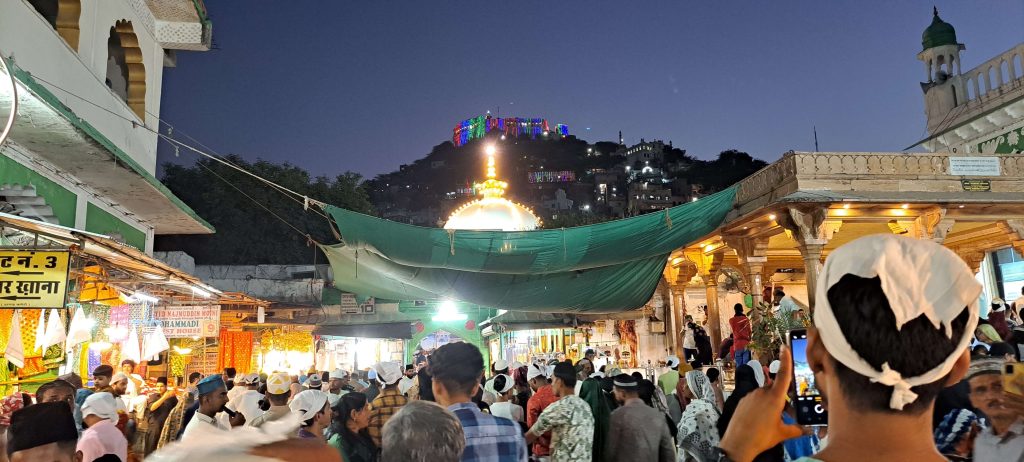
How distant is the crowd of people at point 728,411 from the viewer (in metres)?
1.28

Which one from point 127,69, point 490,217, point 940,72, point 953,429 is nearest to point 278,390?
point 953,429

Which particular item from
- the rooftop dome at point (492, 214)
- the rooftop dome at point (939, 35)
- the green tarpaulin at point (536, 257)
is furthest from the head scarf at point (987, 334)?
the rooftop dome at point (939, 35)

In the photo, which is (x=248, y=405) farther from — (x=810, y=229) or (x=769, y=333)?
(x=810, y=229)

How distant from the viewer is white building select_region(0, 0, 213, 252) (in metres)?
7.22

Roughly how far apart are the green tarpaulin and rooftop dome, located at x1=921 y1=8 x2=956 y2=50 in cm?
1409

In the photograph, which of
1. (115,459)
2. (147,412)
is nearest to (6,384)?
(147,412)

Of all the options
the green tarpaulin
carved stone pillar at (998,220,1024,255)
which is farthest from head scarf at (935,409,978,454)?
carved stone pillar at (998,220,1024,255)

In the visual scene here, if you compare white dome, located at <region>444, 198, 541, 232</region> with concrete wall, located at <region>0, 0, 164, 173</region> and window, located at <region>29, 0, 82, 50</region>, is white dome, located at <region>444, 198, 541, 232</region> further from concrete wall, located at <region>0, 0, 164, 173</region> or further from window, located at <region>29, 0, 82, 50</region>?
window, located at <region>29, 0, 82, 50</region>

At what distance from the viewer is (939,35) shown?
20250 millimetres

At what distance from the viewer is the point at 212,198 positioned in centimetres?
3231

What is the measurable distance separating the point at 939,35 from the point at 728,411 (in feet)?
67.5

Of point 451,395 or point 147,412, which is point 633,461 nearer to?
point 451,395

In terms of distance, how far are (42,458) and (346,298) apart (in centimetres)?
2166

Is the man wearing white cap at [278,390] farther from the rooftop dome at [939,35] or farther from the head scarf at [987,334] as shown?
the rooftop dome at [939,35]
